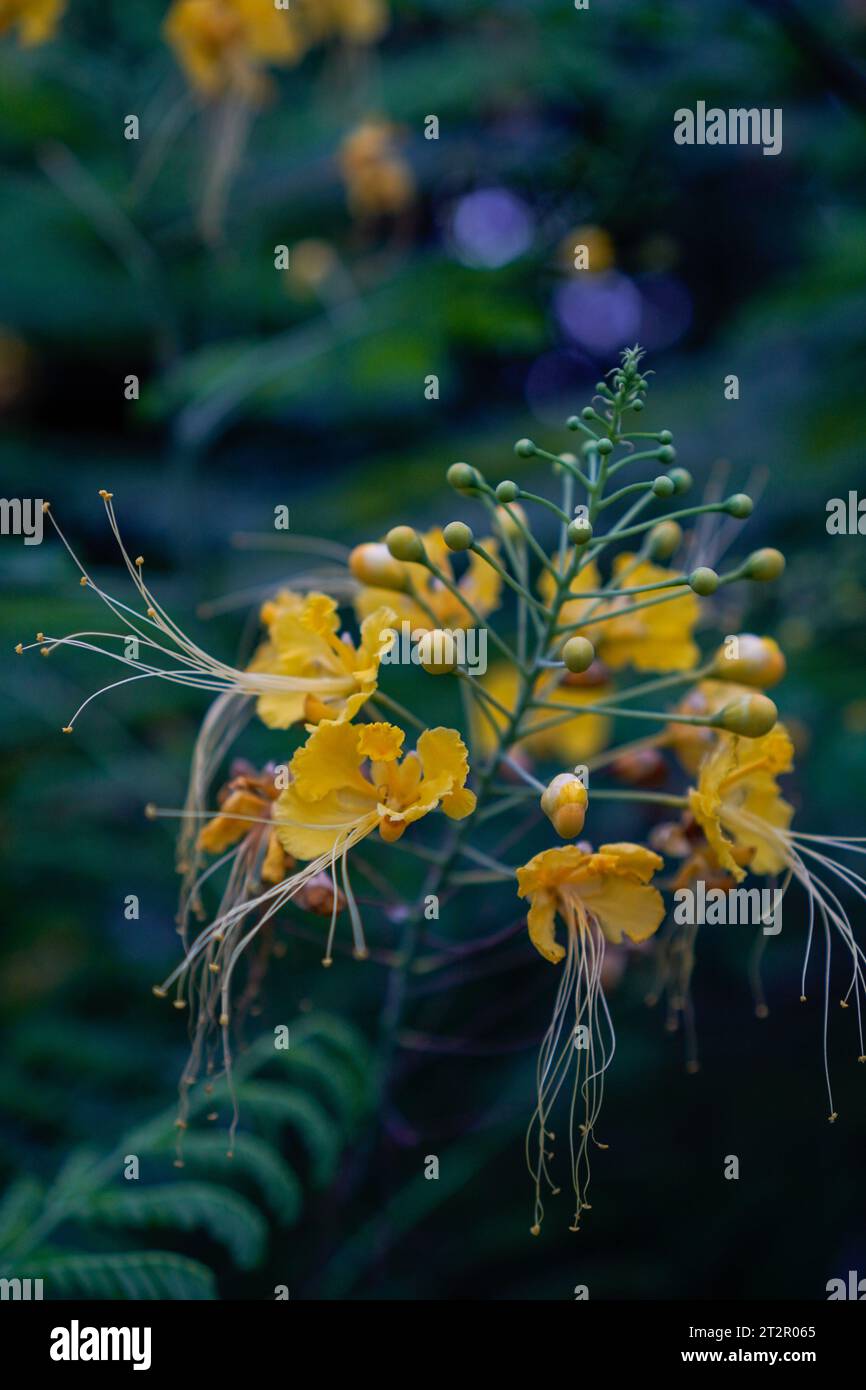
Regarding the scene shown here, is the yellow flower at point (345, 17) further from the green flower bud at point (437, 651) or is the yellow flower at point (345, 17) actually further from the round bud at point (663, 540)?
the green flower bud at point (437, 651)

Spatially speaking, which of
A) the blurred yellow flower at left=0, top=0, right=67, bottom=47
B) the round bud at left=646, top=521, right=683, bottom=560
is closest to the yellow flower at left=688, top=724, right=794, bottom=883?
the round bud at left=646, top=521, right=683, bottom=560

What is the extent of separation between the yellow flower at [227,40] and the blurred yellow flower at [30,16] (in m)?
0.43

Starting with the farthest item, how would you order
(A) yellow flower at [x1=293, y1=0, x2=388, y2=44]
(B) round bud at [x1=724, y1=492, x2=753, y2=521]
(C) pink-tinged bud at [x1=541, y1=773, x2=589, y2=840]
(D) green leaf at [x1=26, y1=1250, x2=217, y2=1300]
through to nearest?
(A) yellow flower at [x1=293, y1=0, x2=388, y2=44] < (D) green leaf at [x1=26, y1=1250, x2=217, y2=1300] < (B) round bud at [x1=724, y1=492, x2=753, y2=521] < (C) pink-tinged bud at [x1=541, y1=773, x2=589, y2=840]

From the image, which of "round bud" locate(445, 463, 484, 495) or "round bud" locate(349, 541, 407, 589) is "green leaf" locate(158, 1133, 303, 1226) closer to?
"round bud" locate(349, 541, 407, 589)

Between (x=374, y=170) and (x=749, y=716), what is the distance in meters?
3.48

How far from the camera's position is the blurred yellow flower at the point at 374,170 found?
4508 mm

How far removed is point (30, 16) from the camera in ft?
12.8

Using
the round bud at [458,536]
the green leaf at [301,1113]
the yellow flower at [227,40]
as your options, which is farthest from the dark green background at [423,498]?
the round bud at [458,536]

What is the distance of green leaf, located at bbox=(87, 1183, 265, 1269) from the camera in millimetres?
2387

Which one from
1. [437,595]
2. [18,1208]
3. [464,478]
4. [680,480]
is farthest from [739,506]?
[18,1208]

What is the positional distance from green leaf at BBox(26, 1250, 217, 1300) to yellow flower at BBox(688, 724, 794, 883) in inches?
53.5

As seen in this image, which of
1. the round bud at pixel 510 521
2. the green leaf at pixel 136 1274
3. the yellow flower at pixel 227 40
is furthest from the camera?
the yellow flower at pixel 227 40
